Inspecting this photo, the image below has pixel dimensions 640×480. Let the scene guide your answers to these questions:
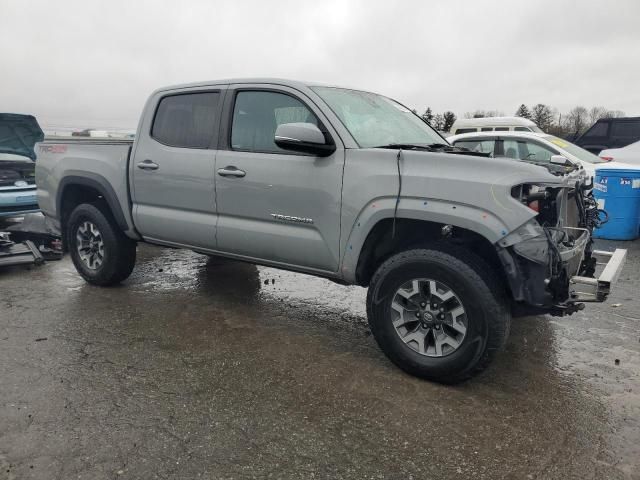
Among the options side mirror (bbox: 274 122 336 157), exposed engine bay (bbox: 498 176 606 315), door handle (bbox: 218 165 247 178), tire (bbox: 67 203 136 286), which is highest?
side mirror (bbox: 274 122 336 157)

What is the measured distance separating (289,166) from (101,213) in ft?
8.03

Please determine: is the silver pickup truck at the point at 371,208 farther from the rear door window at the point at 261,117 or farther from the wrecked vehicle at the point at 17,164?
the wrecked vehicle at the point at 17,164

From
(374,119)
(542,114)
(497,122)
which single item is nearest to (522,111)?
(542,114)

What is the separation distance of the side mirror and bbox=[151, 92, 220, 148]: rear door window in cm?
105

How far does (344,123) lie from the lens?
3727 mm

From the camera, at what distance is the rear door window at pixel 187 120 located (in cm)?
439

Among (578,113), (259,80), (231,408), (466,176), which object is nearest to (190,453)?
(231,408)

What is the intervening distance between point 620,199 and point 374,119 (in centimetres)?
627

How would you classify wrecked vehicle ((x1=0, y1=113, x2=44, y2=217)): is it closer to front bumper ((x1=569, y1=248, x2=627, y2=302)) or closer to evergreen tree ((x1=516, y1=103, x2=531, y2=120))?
front bumper ((x1=569, y1=248, x2=627, y2=302))

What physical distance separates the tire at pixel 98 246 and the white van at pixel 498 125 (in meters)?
11.0

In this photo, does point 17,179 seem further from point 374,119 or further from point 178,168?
point 374,119

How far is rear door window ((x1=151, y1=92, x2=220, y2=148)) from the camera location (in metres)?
4.39

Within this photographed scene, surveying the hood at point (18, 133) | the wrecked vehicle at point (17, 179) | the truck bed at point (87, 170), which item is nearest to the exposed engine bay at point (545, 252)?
the truck bed at point (87, 170)

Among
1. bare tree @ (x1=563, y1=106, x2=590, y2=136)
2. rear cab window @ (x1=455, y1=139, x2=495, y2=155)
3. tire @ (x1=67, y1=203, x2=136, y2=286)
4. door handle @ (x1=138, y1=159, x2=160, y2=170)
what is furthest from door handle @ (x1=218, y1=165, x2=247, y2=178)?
bare tree @ (x1=563, y1=106, x2=590, y2=136)
